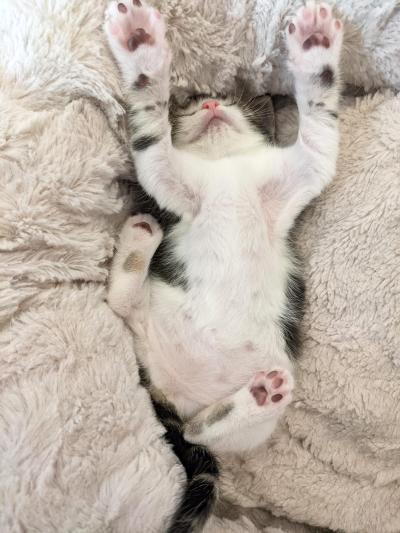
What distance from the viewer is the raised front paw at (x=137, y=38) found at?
3.79 feet

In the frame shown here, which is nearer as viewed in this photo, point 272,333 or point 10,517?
point 10,517

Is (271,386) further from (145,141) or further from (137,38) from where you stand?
(137,38)

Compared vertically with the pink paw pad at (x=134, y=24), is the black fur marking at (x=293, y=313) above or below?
below

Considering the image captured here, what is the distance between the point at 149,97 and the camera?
47.3 inches

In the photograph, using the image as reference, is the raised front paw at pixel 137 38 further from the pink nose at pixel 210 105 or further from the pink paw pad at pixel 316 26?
the pink paw pad at pixel 316 26

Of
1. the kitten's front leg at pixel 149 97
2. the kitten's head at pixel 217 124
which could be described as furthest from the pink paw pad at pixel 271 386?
the kitten's head at pixel 217 124

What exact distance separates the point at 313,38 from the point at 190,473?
982 millimetres

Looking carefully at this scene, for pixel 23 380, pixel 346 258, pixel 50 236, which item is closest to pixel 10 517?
pixel 23 380

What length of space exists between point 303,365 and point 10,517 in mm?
710

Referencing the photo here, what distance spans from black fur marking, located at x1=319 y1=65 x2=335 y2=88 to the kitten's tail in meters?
0.78

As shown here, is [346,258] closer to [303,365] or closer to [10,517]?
[303,365]

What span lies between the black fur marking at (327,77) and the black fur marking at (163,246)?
46 centimetres

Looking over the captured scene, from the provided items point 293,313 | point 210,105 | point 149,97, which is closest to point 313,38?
point 210,105

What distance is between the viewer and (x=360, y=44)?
1313 mm
